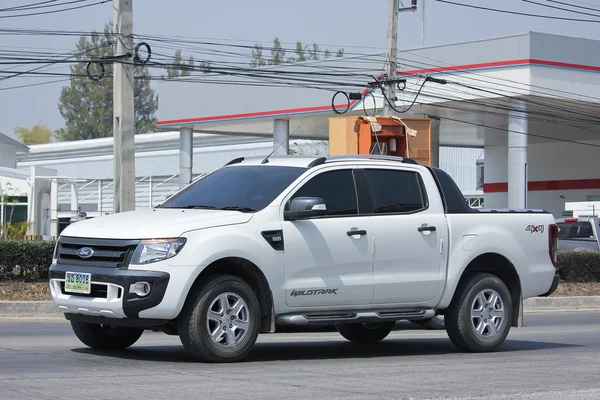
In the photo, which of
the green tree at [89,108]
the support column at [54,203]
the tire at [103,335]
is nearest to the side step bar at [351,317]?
the tire at [103,335]

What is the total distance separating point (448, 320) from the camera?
1078 cm

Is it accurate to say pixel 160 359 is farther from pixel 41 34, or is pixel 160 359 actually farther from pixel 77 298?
pixel 41 34

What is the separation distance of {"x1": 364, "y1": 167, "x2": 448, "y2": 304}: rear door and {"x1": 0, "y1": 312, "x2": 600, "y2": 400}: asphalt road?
2.32 feet

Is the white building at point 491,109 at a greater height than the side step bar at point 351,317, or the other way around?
the white building at point 491,109

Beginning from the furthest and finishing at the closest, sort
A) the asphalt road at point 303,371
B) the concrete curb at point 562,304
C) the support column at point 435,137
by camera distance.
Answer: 1. the support column at point 435,137
2. the concrete curb at point 562,304
3. the asphalt road at point 303,371

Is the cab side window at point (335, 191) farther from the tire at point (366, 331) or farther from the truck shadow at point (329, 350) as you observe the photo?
the tire at point (366, 331)

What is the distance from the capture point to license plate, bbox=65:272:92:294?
8.95 meters

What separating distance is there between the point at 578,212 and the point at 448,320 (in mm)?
19925

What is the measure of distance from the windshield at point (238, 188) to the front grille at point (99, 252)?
118 cm

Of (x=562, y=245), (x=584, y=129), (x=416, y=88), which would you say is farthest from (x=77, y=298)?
(x=584, y=129)

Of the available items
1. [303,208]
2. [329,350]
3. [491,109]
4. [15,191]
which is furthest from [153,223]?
[15,191]

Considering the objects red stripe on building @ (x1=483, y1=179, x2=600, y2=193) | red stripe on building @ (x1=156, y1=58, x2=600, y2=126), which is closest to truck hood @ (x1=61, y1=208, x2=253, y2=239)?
red stripe on building @ (x1=156, y1=58, x2=600, y2=126)

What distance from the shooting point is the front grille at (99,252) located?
8820mm

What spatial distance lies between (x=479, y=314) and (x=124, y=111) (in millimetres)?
11506
